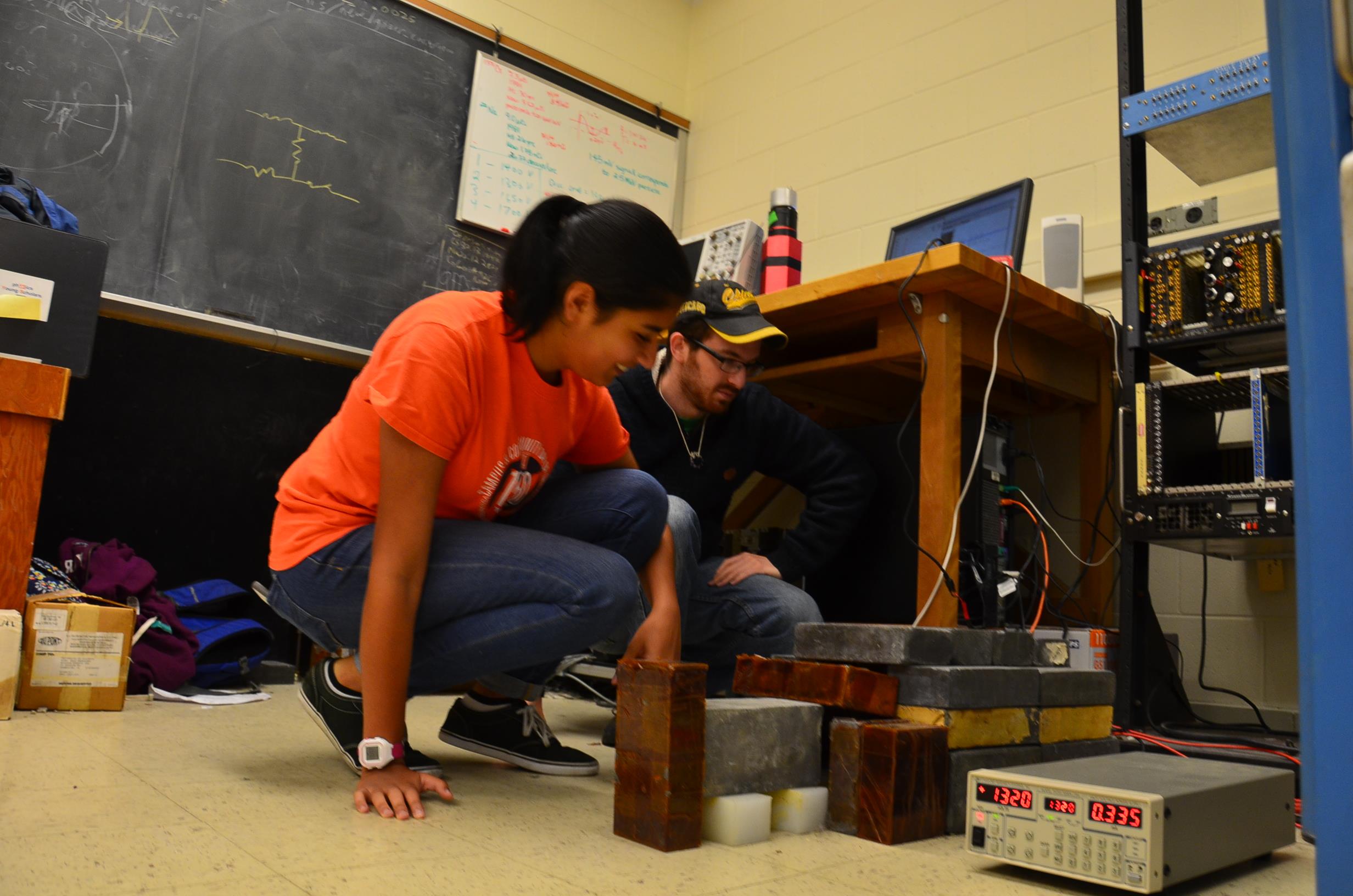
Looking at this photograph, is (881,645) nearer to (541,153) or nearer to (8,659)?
(8,659)

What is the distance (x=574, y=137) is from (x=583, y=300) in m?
2.58

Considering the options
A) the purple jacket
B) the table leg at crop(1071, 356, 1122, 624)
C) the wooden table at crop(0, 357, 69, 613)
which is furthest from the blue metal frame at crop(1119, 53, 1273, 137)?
the purple jacket

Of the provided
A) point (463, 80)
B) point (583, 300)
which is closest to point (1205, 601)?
point (583, 300)

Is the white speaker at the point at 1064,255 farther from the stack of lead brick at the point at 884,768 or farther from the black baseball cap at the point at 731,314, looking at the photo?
the stack of lead brick at the point at 884,768

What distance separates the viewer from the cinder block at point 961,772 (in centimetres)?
114

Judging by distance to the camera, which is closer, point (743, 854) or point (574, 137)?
point (743, 854)

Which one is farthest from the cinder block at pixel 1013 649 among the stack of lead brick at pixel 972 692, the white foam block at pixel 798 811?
the white foam block at pixel 798 811

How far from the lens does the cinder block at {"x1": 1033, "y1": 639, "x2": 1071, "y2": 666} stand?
4.53 ft

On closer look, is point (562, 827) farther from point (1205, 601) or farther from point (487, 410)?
point (1205, 601)

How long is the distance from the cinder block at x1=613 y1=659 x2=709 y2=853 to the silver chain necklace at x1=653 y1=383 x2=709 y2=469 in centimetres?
95

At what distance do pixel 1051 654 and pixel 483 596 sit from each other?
803 millimetres

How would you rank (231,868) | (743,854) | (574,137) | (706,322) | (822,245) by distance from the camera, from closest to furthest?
(231,868) → (743,854) → (706,322) → (822,245) → (574,137)

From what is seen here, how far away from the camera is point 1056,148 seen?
8.79ft

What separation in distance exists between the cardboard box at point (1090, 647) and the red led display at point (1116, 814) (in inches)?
41.4
